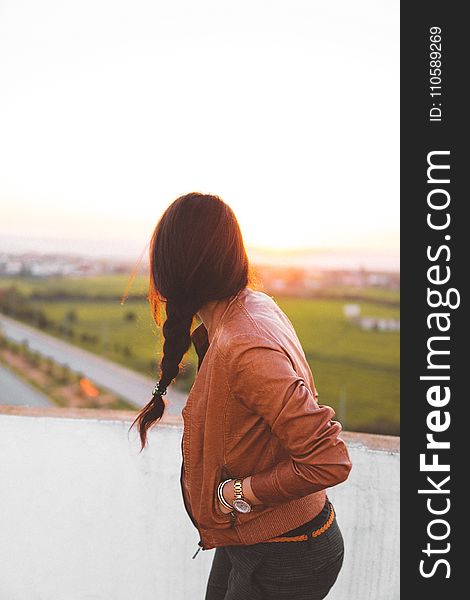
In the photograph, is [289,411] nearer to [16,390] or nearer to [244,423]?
[244,423]

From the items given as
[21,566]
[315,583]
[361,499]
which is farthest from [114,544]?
[315,583]

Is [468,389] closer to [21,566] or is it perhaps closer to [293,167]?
[21,566]

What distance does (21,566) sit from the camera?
A: 2.00 meters

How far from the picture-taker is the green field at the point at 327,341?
1727 cm

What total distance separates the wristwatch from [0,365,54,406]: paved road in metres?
14.1

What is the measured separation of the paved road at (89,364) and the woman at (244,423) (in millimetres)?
15799

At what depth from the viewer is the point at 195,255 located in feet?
3.22

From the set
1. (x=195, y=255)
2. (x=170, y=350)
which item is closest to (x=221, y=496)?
(x=170, y=350)

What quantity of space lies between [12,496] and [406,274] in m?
1.42

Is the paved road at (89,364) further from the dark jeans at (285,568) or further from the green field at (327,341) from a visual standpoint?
the dark jeans at (285,568)

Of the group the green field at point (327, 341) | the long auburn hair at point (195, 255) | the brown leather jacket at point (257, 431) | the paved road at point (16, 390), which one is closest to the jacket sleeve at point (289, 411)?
the brown leather jacket at point (257, 431)

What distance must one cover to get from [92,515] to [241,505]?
1.11 m

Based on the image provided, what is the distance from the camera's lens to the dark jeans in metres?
1.08

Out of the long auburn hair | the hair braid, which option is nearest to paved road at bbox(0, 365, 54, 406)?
the hair braid
